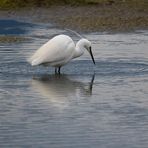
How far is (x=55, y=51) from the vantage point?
53.3 feet

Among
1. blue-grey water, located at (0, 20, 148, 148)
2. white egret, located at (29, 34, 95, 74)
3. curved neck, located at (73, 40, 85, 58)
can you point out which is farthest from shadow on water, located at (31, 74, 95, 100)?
curved neck, located at (73, 40, 85, 58)

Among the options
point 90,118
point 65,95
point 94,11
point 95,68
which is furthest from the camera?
point 94,11

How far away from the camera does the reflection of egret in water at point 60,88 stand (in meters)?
13.0

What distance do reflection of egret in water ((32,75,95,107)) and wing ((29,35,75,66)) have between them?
0.51 meters

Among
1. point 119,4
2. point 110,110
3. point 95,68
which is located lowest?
point 119,4

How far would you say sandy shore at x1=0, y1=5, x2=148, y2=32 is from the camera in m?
25.3

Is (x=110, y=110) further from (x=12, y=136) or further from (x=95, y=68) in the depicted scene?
(x=95, y=68)

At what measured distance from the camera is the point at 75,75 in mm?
15344

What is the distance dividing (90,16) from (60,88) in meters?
13.4

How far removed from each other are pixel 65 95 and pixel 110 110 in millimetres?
1410

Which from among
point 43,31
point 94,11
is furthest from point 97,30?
point 94,11

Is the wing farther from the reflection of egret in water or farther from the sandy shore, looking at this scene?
the sandy shore

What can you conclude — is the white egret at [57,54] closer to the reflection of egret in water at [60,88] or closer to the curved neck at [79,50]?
the curved neck at [79,50]

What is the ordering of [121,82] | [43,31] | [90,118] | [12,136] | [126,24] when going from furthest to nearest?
[126,24]
[43,31]
[121,82]
[90,118]
[12,136]
